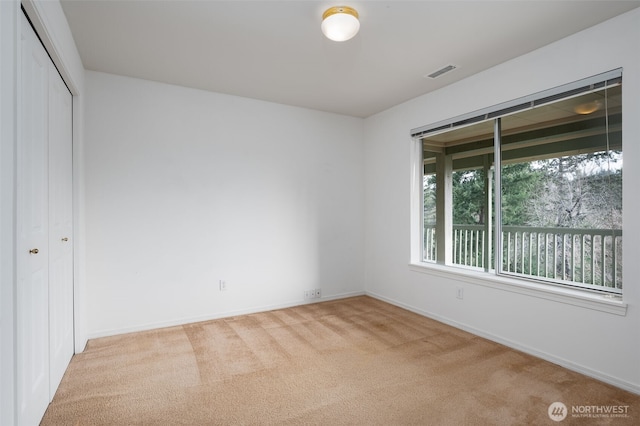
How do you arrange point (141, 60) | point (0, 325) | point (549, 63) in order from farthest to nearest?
point (141, 60) → point (549, 63) → point (0, 325)

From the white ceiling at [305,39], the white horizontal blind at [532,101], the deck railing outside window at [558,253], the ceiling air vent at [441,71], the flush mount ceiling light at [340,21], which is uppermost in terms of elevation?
the white ceiling at [305,39]

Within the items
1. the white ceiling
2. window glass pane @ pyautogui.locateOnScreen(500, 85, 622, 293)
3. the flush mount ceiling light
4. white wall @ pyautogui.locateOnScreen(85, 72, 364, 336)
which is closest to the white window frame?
window glass pane @ pyautogui.locateOnScreen(500, 85, 622, 293)

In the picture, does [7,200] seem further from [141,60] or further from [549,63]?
[549,63]

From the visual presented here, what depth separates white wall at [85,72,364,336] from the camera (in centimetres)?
335

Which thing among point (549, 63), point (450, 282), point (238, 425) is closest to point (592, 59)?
point (549, 63)

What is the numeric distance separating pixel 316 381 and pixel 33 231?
2.02m

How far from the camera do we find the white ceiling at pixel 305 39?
229cm

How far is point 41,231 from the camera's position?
6.63 ft

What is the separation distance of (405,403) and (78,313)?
2764mm

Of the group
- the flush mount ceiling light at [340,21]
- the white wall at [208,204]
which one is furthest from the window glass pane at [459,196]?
the flush mount ceiling light at [340,21]

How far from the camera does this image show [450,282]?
3625mm

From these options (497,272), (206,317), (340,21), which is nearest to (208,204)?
(206,317)

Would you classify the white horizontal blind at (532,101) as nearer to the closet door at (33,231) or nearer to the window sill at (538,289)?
the window sill at (538,289)

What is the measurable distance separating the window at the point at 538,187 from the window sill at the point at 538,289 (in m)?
0.11
